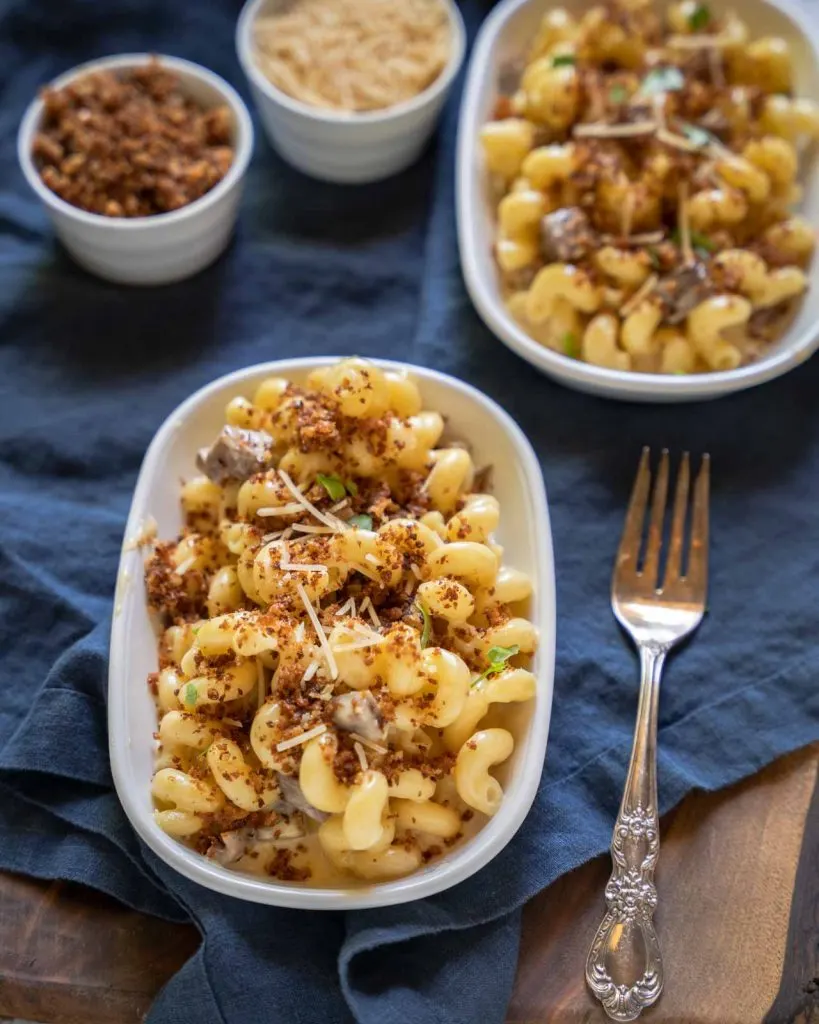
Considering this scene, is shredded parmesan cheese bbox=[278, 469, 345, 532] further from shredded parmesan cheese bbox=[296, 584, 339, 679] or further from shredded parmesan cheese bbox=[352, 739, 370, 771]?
shredded parmesan cheese bbox=[352, 739, 370, 771]

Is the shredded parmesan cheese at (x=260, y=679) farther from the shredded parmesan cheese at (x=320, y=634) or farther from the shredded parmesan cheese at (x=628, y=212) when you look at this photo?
the shredded parmesan cheese at (x=628, y=212)

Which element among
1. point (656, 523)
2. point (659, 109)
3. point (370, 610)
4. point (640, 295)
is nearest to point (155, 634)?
point (370, 610)

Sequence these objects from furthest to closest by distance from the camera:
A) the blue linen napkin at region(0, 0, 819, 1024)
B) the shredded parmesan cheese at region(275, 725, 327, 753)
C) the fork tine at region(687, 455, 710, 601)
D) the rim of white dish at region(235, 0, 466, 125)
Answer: the rim of white dish at region(235, 0, 466, 125) → the fork tine at region(687, 455, 710, 601) → the blue linen napkin at region(0, 0, 819, 1024) → the shredded parmesan cheese at region(275, 725, 327, 753)

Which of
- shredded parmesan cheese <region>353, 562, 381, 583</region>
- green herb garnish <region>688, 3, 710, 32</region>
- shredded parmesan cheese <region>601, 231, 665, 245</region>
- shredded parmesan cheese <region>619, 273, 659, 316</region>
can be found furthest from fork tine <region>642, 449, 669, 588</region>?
green herb garnish <region>688, 3, 710, 32</region>

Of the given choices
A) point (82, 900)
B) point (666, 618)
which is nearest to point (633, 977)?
point (666, 618)

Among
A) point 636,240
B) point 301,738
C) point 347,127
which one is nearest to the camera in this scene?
point 301,738

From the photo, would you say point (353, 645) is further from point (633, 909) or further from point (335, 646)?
point (633, 909)

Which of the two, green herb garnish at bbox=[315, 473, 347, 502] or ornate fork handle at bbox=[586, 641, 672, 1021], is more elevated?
green herb garnish at bbox=[315, 473, 347, 502]

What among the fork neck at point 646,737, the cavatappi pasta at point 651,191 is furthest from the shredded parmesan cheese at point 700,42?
the fork neck at point 646,737
